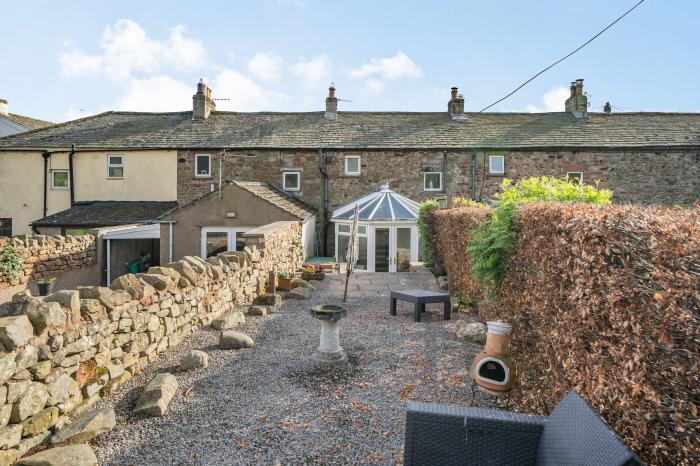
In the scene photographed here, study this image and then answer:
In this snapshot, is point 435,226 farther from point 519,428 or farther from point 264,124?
point 264,124

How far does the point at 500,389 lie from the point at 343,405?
5.31 ft

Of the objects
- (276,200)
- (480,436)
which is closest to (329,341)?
(480,436)

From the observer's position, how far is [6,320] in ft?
11.1

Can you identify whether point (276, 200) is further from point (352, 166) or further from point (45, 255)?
point (45, 255)

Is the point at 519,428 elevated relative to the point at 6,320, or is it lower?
lower

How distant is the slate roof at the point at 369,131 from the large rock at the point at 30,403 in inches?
663

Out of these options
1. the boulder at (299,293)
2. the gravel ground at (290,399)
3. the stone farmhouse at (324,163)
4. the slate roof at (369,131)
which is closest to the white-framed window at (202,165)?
the stone farmhouse at (324,163)

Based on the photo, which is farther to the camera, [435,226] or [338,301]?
[435,226]

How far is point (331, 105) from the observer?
2248cm

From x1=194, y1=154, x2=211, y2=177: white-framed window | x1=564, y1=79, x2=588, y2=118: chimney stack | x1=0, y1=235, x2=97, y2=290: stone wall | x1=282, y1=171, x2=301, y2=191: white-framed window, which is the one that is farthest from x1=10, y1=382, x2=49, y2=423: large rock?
x1=564, y1=79, x2=588, y2=118: chimney stack

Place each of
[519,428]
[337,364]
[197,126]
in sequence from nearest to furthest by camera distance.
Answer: [519,428] < [337,364] < [197,126]

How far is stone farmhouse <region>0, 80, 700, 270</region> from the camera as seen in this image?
62.4ft

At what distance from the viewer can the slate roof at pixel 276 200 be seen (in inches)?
610

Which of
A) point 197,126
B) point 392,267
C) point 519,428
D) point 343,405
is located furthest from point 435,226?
point 197,126
